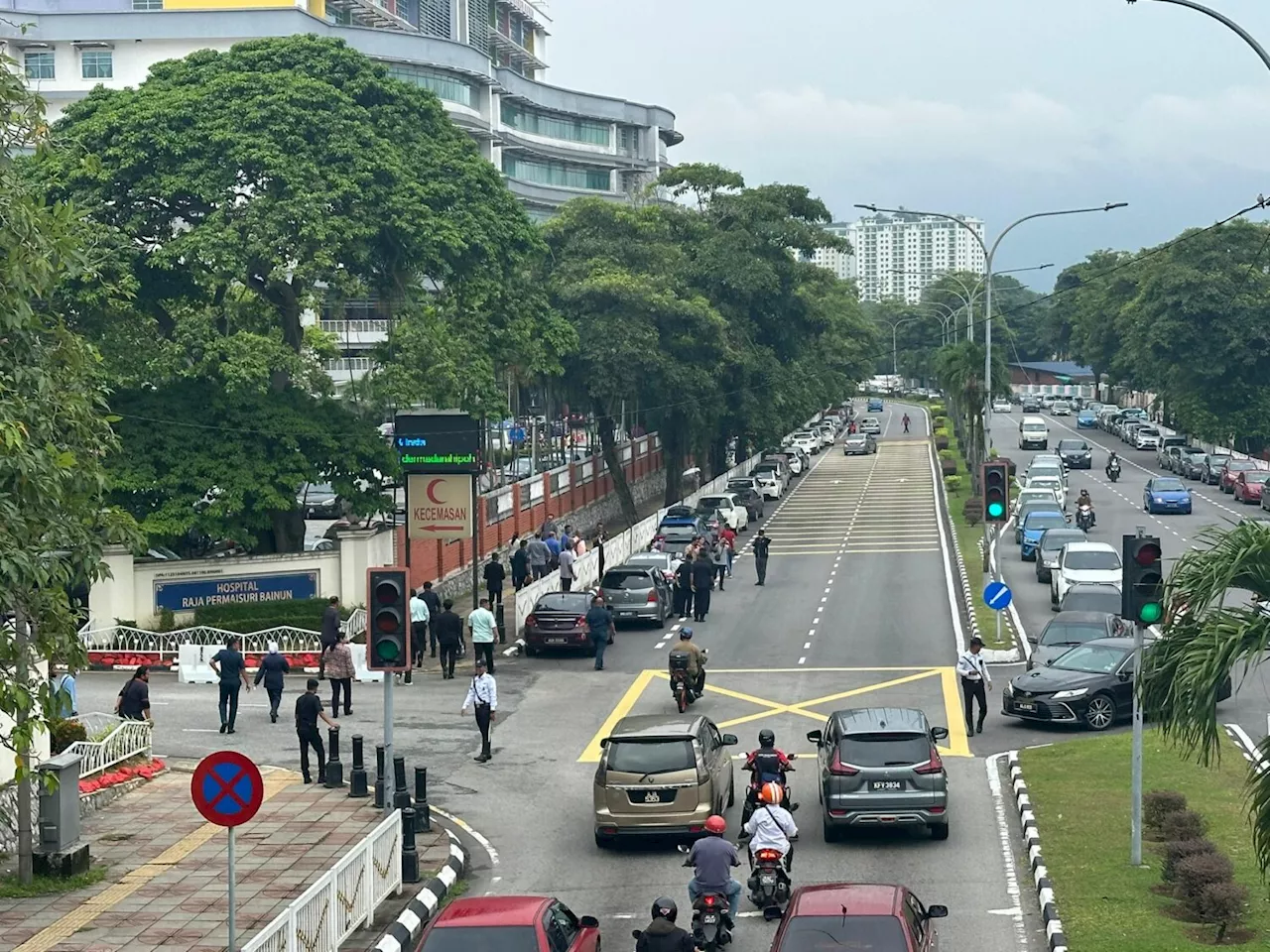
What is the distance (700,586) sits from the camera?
130 feet

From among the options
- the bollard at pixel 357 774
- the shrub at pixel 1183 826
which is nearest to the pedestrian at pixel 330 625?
the bollard at pixel 357 774

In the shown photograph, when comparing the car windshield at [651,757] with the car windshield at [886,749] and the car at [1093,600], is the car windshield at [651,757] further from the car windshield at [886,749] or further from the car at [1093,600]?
the car at [1093,600]

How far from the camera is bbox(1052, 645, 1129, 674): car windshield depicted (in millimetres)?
27266

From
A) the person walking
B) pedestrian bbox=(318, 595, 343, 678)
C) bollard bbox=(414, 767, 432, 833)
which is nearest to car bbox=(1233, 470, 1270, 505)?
pedestrian bbox=(318, 595, 343, 678)

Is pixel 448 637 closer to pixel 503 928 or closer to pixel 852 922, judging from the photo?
pixel 503 928

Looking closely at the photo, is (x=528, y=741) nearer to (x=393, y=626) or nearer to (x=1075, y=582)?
(x=393, y=626)

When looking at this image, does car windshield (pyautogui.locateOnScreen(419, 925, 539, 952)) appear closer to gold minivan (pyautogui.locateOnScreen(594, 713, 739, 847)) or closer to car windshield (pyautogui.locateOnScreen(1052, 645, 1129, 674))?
gold minivan (pyautogui.locateOnScreen(594, 713, 739, 847))

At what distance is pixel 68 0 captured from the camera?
3553 inches

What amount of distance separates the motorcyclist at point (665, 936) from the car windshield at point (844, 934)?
35.0 inches

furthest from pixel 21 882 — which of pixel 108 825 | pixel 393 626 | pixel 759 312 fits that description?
pixel 759 312

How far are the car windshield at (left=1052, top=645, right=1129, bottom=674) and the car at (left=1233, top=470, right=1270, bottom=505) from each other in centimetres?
3924

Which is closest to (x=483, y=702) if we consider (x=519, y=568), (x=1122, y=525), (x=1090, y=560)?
(x=519, y=568)

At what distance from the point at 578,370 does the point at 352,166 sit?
21972mm

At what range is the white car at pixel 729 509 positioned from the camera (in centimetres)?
5959
